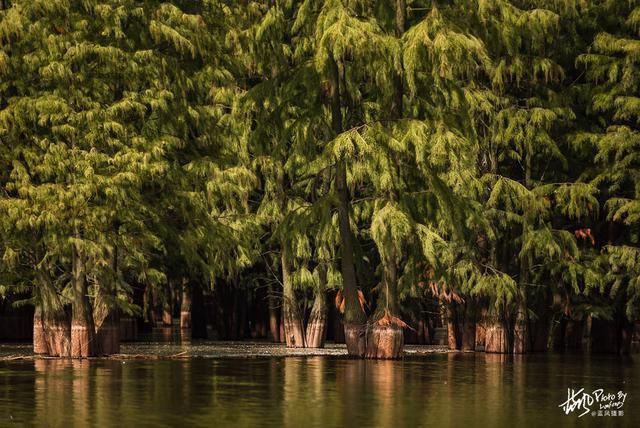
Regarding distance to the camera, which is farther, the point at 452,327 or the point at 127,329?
the point at 127,329

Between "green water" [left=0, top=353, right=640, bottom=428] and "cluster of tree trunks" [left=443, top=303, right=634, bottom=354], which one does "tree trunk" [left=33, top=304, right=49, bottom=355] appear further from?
"cluster of tree trunks" [left=443, top=303, right=634, bottom=354]

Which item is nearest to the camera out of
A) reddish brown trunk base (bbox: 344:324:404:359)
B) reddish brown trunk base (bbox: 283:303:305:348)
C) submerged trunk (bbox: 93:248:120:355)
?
reddish brown trunk base (bbox: 344:324:404:359)

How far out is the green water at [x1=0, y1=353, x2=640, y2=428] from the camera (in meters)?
27.6

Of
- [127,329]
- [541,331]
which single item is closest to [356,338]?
[541,331]

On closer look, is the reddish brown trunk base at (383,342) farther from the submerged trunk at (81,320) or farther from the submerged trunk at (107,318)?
the submerged trunk at (81,320)

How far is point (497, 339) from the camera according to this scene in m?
56.5

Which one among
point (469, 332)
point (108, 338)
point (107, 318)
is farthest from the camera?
point (469, 332)

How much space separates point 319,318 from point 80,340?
13.8m

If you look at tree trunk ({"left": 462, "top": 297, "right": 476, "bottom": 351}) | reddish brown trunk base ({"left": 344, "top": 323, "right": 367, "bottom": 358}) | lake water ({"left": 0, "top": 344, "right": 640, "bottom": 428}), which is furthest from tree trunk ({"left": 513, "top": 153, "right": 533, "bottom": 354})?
reddish brown trunk base ({"left": 344, "top": 323, "right": 367, "bottom": 358})

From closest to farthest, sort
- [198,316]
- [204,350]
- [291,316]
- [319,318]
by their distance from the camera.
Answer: [204,350], [319,318], [291,316], [198,316]

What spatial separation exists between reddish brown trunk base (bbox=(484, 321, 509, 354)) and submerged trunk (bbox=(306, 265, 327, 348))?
6899mm

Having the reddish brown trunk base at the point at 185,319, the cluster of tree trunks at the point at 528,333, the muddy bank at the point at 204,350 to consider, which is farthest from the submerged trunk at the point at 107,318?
the reddish brown trunk base at the point at 185,319

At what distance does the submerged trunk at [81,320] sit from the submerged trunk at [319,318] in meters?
Result: 12.5

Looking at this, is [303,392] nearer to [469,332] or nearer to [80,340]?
[80,340]
